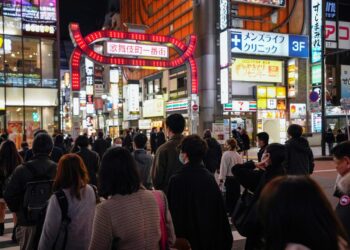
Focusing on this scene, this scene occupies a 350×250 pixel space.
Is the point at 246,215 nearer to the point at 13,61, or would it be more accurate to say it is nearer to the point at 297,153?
the point at 297,153

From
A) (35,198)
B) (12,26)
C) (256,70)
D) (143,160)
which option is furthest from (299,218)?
(256,70)

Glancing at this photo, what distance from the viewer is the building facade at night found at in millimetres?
29781

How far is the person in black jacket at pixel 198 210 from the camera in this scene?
12.0 ft

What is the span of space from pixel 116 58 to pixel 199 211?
21799 mm

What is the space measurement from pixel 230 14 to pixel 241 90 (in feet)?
21.3

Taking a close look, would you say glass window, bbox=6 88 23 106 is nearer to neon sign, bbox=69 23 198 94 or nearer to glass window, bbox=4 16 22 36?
glass window, bbox=4 16 22 36

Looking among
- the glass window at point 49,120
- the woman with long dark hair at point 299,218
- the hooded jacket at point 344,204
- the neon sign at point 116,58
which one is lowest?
the hooded jacket at point 344,204

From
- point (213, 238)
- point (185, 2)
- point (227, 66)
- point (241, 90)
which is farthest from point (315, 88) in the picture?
point (213, 238)

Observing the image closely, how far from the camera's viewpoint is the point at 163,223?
3.16 m

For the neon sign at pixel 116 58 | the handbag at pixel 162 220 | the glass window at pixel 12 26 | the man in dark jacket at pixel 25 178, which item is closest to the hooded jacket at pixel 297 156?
the man in dark jacket at pixel 25 178

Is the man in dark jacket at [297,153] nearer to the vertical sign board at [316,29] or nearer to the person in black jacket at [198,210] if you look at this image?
the person in black jacket at [198,210]

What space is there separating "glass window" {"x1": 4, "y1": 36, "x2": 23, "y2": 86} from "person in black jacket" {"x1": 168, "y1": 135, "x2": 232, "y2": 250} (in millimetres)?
29107

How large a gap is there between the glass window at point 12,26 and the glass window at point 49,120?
6106mm

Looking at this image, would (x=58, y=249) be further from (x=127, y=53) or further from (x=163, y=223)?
(x=127, y=53)
